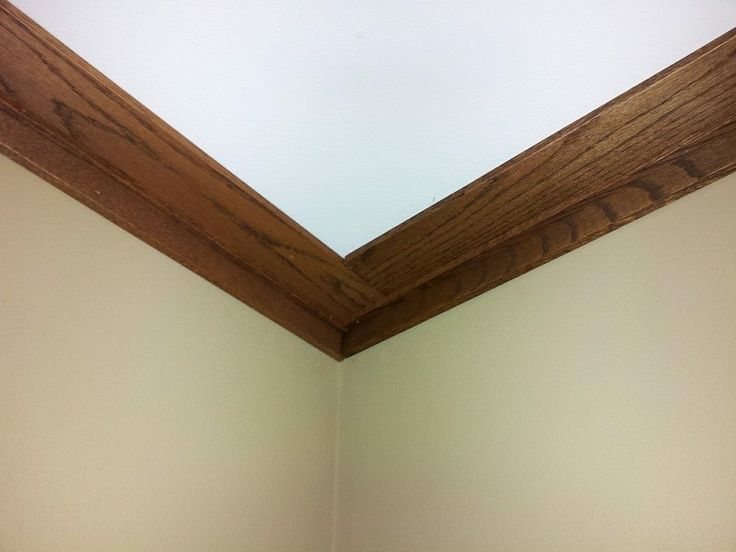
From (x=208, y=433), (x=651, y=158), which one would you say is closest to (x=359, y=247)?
(x=208, y=433)

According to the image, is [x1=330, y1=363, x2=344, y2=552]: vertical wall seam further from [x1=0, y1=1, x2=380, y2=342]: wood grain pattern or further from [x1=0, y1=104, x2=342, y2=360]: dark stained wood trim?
[x1=0, y1=1, x2=380, y2=342]: wood grain pattern

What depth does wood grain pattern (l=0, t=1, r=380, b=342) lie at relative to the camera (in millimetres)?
966

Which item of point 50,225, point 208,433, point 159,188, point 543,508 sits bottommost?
point 543,508

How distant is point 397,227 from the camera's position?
1272 millimetres

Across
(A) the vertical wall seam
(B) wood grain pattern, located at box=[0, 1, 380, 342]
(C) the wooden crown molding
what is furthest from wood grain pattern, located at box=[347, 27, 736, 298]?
(A) the vertical wall seam

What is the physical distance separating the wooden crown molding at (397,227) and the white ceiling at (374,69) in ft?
0.11

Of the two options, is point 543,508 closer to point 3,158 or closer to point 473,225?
point 473,225

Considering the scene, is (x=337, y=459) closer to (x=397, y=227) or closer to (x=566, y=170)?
(x=397, y=227)

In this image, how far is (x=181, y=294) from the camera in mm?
1213

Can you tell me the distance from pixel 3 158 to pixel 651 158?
107 cm

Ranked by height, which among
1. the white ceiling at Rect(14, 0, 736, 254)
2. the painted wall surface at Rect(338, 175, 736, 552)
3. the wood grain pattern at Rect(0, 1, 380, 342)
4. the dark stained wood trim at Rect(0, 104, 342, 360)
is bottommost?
the painted wall surface at Rect(338, 175, 736, 552)

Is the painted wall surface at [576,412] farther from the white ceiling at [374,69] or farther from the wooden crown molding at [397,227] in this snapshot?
the white ceiling at [374,69]

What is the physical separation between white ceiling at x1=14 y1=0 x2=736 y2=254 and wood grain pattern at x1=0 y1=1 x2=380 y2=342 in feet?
0.09

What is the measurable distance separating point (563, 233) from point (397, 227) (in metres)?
0.31
